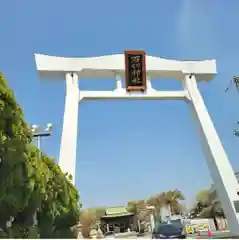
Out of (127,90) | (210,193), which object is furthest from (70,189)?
(210,193)

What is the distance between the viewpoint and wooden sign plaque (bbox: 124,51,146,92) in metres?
15.7

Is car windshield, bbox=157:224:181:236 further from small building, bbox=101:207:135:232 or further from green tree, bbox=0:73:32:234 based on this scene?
small building, bbox=101:207:135:232

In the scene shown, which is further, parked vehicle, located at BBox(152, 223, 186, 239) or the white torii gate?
the white torii gate

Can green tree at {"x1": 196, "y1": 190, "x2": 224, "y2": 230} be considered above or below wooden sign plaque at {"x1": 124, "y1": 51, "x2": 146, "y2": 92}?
Answer: below

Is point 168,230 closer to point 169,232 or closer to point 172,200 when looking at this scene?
point 169,232

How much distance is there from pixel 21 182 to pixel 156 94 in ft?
31.4

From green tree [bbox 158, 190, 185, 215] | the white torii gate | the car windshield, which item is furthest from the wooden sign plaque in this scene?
green tree [bbox 158, 190, 185, 215]

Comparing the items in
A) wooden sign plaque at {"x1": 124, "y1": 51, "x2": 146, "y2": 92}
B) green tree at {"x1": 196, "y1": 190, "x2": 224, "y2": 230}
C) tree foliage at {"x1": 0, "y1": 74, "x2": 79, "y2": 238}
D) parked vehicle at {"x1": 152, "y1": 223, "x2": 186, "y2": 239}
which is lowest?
parked vehicle at {"x1": 152, "y1": 223, "x2": 186, "y2": 239}

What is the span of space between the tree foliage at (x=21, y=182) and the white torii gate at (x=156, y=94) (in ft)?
10.8

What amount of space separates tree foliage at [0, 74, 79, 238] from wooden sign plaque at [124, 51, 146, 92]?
5.64 meters

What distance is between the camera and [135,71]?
1594 centimetres

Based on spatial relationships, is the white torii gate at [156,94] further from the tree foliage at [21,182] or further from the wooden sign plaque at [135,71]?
the tree foliage at [21,182]

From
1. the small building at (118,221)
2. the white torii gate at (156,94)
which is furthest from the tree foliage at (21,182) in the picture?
the small building at (118,221)

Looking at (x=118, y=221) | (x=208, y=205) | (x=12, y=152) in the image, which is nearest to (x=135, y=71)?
(x=12, y=152)
